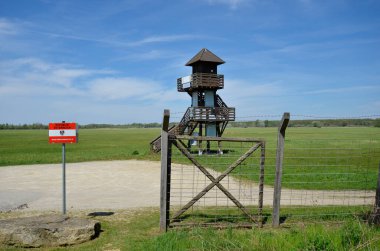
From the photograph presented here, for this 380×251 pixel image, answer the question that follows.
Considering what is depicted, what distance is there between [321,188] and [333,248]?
7.73 metres

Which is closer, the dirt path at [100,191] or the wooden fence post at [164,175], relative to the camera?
the wooden fence post at [164,175]

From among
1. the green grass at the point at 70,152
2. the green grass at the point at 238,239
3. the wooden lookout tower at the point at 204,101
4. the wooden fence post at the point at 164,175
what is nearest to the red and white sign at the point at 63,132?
the green grass at the point at 238,239

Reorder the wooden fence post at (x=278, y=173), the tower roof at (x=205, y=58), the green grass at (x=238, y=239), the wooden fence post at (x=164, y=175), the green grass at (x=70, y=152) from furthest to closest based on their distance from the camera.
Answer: the tower roof at (x=205, y=58) → the green grass at (x=70, y=152) → the wooden fence post at (x=278, y=173) → the wooden fence post at (x=164, y=175) → the green grass at (x=238, y=239)

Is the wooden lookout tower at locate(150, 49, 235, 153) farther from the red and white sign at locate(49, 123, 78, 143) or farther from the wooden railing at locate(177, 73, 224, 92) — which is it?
the red and white sign at locate(49, 123, 78, 143)

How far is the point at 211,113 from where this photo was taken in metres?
28.4

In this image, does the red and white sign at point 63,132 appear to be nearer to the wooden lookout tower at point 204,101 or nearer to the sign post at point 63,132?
the sign post at point 63,132

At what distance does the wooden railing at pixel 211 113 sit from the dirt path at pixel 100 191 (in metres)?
9.38

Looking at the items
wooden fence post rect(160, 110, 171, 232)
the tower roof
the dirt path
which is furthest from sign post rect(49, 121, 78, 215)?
the tower roof

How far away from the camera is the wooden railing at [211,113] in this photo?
27.7 m

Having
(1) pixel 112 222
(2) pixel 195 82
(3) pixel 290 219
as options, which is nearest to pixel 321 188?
(3) pixel 290 219

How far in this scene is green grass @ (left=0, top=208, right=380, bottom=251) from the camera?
5.80 m

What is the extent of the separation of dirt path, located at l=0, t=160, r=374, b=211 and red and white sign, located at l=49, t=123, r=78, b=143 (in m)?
2.63

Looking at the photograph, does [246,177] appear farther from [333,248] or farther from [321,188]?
[333,248]

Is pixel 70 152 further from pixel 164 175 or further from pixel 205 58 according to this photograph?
pixel 164 175
